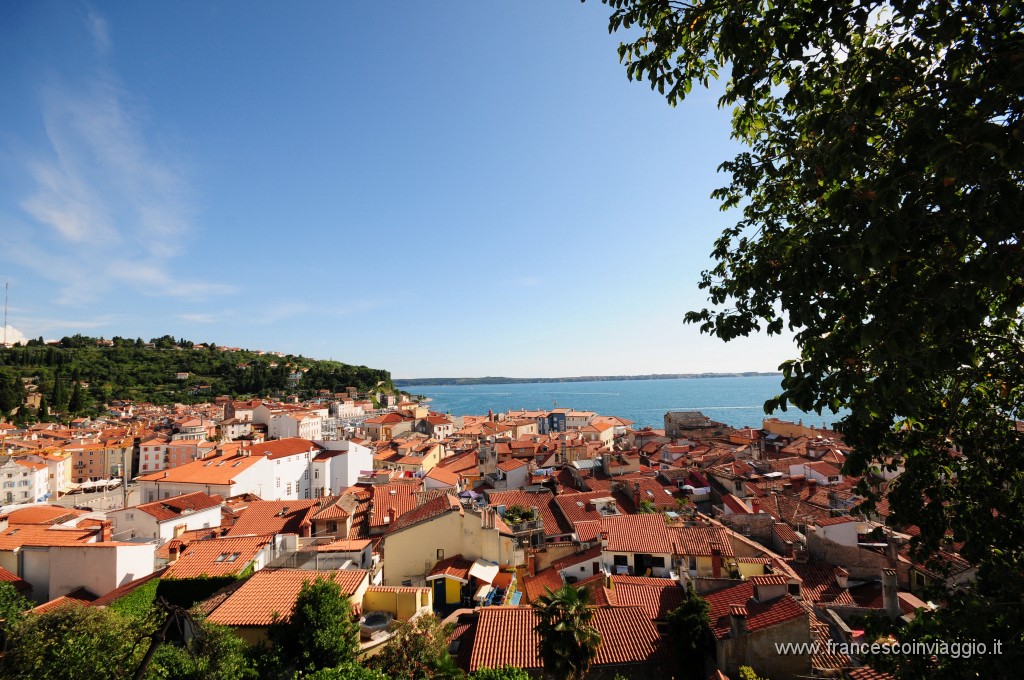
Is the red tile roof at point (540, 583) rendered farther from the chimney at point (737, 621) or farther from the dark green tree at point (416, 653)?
the chimney at point (737, 621)

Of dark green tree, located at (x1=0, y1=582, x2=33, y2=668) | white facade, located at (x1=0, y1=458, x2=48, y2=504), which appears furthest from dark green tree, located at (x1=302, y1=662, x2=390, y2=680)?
white facade, located at (x1=0, y1=458, x2=48, y2=504)

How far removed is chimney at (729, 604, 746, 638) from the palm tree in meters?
3.33

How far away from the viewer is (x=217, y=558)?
1656 cm

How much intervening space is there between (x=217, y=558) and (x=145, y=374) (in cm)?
13750

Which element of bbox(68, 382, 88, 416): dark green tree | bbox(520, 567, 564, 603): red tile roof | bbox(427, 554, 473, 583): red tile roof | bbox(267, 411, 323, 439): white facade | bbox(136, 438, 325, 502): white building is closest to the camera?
bbox(427, 554, 473, 583): red tile roof

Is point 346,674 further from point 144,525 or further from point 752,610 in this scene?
point 144,525

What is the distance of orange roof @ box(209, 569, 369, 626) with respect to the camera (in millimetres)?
11383

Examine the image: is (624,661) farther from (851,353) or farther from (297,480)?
(297,480)

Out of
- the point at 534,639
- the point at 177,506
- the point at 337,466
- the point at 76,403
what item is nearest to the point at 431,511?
the point at 534,639

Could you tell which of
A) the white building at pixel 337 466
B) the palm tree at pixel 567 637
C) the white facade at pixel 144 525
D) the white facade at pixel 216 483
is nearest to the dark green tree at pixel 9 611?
the white facade at pixel 144 525

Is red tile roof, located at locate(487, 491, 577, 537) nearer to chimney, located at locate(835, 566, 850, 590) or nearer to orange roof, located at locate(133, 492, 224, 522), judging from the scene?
chimney, located at locate(835, 566, 850, 590)

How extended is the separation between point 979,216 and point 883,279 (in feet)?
3.80

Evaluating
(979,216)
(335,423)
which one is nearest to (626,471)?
(979,216)

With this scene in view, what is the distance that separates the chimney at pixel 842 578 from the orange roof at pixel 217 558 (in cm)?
1931
